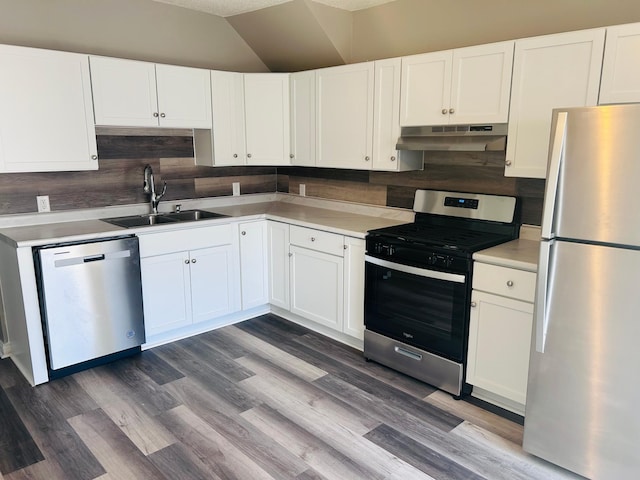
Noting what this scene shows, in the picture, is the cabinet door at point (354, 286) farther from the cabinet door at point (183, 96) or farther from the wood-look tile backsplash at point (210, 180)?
the cabinet door at point (183, 96)

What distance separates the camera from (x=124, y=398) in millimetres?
2863

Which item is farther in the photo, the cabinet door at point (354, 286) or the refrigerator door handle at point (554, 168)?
the cabinet door at point (354, 286)

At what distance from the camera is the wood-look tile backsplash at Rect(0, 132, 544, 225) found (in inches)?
125

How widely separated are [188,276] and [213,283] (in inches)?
9.5

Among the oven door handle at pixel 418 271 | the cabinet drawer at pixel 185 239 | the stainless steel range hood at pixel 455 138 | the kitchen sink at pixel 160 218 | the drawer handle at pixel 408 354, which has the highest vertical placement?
the stainless steel range hood at pixel 455 138

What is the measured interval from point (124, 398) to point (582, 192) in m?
2.74

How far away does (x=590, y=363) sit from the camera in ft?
6.69

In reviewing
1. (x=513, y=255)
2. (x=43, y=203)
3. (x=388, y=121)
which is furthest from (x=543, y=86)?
(x=43, y=203)

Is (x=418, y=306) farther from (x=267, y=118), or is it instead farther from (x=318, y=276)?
(x=267, y=118)

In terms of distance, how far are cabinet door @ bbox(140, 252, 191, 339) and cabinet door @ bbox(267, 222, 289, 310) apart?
0.75 m

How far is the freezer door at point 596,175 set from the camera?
1836mm

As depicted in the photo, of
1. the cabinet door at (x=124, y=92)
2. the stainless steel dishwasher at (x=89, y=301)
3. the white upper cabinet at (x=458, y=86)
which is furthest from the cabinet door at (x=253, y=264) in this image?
the white upper cabinet at (x=458, y=86)

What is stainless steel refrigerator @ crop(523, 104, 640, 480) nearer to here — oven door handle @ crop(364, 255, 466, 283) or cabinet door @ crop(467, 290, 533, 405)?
cabinet door @ crop(467, 290, 533, 405)

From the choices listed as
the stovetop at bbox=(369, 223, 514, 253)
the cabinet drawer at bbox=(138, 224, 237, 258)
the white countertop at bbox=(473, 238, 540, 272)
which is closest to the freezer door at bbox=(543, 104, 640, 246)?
the white countertop at bbox=(473, 238, 540, 272)
